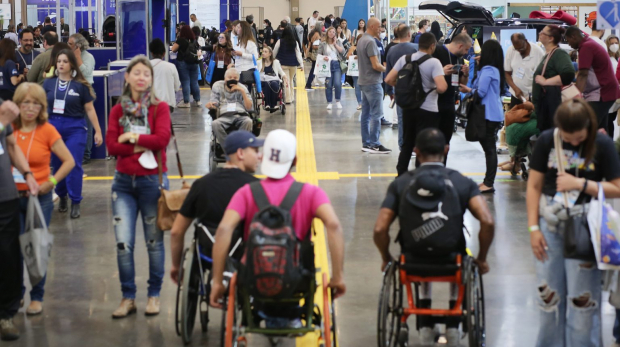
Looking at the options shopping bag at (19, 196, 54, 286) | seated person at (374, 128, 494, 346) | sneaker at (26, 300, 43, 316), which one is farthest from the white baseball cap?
sneaker at (26, 300, 43, 316)

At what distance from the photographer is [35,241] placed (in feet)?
17.8

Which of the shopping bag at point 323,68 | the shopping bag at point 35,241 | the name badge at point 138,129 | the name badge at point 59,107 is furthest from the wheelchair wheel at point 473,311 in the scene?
the shopping bag at point 323,68

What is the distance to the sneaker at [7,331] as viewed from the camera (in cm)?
546

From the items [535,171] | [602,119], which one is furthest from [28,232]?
[602,119]

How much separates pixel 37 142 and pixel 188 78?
12960mm

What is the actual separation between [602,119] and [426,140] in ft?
18.9

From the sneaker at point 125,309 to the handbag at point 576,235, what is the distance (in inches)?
120

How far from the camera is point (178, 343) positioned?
212 inches

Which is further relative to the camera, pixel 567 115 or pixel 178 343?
pixel 178 343

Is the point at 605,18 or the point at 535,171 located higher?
the point at 605,18

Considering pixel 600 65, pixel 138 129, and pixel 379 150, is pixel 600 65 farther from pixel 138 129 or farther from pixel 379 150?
pixel 138 129

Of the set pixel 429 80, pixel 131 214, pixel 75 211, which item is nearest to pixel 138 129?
pixel 131 214

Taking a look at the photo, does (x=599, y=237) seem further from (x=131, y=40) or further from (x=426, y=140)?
(x=131, y=40)

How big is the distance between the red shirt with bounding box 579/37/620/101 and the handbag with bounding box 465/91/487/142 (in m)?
1.19
